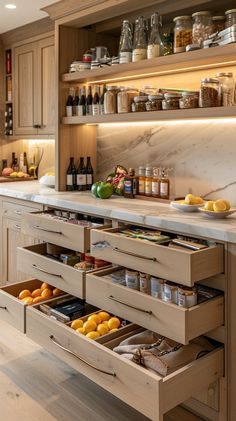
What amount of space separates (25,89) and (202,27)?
7.08 ft

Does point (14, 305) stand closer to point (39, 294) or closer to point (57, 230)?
point (39, 294)

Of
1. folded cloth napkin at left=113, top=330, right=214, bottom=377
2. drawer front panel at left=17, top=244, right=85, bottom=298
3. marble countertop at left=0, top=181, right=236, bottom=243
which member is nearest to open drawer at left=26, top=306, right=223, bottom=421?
folded cloth napkin at left=113, top=330, right=214, bottom=377

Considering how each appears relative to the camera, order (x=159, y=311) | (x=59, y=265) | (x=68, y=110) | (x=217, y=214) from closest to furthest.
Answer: (x=159, y=311), (x=217, y=214), (x=59, y=265), (x=68, y=110)

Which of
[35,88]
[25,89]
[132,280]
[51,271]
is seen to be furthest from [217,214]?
[25,89]

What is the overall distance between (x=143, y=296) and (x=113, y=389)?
0.39 metres

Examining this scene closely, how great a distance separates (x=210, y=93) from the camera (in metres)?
2.17

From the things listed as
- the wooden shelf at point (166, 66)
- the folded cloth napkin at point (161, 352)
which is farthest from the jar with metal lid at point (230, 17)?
the folded cloth napkin at point (161, 352)

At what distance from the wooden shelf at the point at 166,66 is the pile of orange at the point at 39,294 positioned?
1.38 meters

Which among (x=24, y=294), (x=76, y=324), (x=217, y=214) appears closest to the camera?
(x=217, y=214)

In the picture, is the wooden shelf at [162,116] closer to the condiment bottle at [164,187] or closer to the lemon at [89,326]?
the condiment bottle at [164,187]

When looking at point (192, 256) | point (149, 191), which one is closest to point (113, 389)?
point (192, 256)

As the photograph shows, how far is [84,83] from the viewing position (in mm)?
3096

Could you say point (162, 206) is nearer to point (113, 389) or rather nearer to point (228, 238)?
point (228, 238)

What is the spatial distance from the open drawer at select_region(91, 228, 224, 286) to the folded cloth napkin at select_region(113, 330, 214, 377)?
1.07ft
